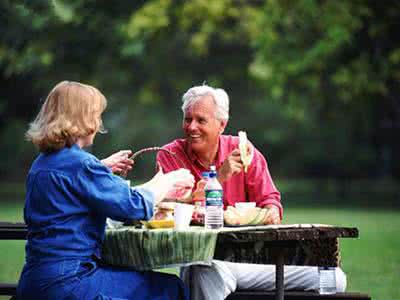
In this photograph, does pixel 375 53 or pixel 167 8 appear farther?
pixel 167 8

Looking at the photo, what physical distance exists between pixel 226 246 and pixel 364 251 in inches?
378

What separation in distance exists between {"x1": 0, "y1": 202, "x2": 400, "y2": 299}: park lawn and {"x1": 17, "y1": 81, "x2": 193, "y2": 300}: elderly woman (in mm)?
4700

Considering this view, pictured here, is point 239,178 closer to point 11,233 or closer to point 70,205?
point 11,233

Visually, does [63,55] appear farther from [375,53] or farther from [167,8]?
[375,53]

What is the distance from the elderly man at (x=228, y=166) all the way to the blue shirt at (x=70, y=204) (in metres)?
1.27

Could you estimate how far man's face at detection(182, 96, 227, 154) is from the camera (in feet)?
21.0

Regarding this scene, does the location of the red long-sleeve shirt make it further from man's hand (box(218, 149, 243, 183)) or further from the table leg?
the table leg

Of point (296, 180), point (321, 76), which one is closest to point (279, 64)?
point (321, 76)

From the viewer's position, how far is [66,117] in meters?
4.78

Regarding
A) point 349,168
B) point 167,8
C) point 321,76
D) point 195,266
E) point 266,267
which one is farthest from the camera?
point 349,168

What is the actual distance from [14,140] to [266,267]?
147ft

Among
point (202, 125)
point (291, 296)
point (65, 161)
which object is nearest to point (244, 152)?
point (202, 125)

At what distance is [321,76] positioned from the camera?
30.2m

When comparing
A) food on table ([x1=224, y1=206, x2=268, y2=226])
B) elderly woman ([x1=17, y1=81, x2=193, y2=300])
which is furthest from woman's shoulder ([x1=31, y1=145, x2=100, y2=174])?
food on table ([x1=224, y1=206, x2=268, y2=226])
